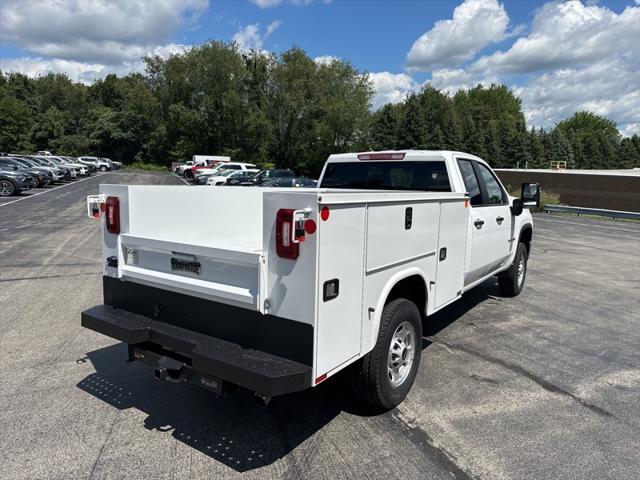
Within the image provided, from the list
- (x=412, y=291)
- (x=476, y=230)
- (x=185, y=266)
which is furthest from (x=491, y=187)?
(x=185, y=266)

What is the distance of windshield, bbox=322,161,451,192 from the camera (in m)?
5.29

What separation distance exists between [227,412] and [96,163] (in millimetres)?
62769

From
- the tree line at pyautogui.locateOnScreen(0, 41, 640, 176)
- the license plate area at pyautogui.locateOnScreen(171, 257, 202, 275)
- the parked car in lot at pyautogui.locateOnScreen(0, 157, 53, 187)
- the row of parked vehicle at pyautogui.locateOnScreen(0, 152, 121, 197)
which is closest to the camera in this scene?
the license plate area at pyautogui.locateOnScreen(171, 257, 202, 275)

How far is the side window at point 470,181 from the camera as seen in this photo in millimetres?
5426

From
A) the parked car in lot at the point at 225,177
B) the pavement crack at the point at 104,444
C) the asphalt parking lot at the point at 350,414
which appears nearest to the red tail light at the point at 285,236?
the asphalt parking lot at the point at 350,414

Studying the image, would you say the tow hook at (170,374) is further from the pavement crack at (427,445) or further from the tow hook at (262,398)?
the pavement crack at (427,445)

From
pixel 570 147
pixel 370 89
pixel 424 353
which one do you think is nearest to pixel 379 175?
pixel 424 353

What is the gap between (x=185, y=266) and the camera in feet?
11.3

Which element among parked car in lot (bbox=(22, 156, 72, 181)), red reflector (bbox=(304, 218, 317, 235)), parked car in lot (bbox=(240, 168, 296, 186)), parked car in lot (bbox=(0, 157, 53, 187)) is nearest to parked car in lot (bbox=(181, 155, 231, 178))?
parked car in lot (bbox=(22, 156, 72, 181))

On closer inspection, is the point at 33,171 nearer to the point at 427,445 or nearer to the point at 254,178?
the point at 254,178

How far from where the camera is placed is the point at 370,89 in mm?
57500

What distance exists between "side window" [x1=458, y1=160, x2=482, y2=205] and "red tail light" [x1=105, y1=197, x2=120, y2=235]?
11.7 feet

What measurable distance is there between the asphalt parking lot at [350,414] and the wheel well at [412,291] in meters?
0.77

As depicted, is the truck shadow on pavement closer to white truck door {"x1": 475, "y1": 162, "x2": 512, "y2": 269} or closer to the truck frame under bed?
the truck frame under bed
